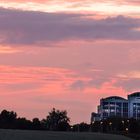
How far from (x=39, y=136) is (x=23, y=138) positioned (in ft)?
22.6

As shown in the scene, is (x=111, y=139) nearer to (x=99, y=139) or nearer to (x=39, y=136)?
(x=99, y=139)

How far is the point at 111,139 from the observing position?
124 meters

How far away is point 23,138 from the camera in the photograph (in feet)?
364

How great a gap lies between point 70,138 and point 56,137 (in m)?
2.19

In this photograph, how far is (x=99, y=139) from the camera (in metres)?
121

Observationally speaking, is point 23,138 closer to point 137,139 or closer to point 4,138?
point 4,138

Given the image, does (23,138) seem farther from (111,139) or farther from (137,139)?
(137,139)

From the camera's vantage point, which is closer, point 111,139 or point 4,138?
point 4,138

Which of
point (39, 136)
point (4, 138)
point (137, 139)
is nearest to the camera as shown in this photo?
point (4, 138)

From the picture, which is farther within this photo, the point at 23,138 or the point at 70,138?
the point at 70,138

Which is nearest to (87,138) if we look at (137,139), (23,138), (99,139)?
(99,139)

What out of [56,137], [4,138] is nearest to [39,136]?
[56,137]

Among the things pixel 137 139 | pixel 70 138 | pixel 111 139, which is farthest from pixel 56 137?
pixel 137 139

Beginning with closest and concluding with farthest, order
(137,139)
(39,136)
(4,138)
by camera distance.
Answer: (4,138), (39,136), (137,139)
